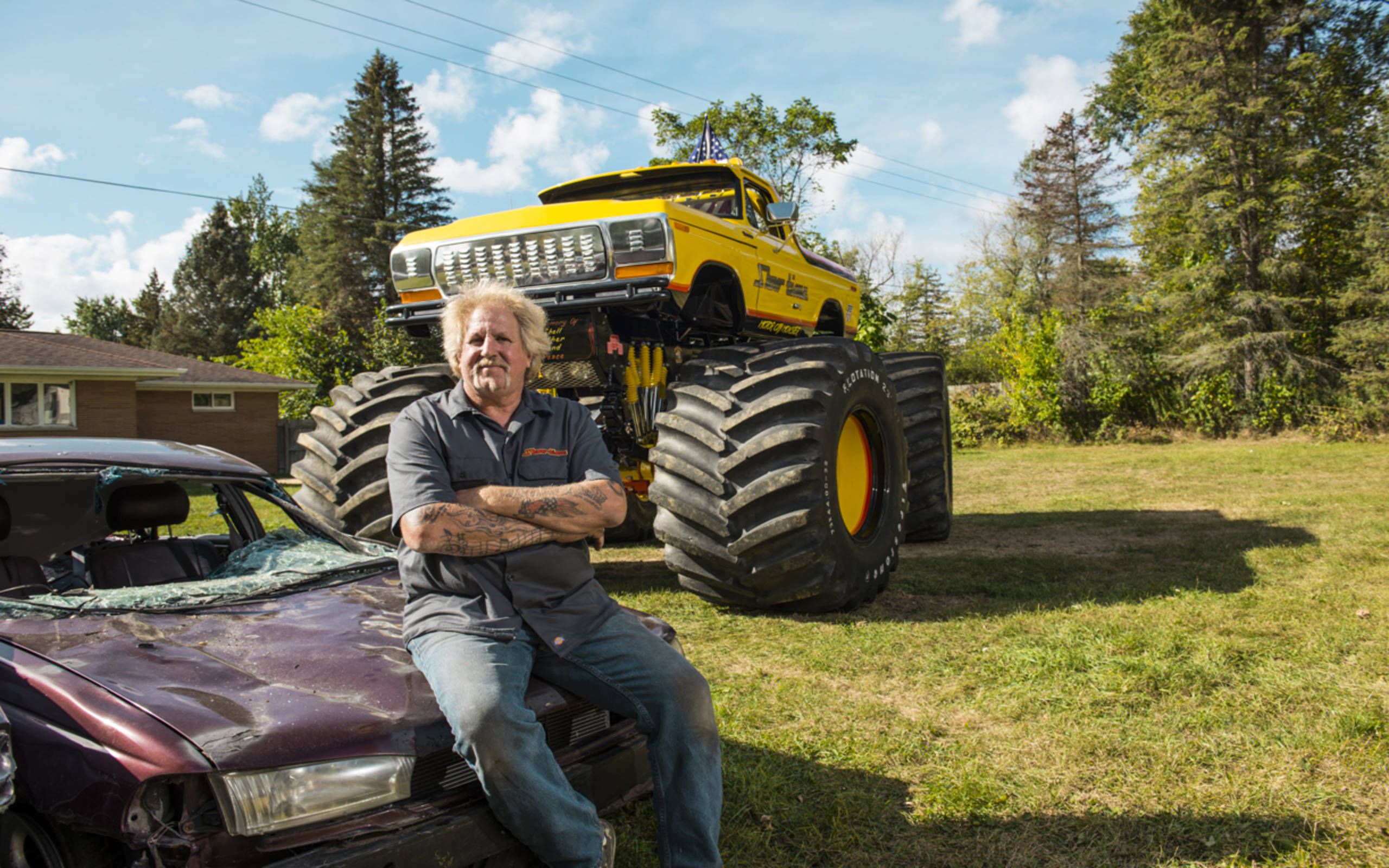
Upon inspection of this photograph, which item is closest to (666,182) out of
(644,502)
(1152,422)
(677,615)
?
(644,502)

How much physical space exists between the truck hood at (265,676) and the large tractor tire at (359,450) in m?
2.67

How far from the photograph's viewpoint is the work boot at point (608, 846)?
2264 mm

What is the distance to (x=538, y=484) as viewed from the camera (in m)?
2.93

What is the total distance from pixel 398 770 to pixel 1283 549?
7160 mm

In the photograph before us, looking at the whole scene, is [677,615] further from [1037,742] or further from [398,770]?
[398,770]

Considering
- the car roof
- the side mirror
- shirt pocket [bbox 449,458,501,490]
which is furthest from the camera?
the side mirror

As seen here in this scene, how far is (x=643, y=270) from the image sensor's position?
5.39m

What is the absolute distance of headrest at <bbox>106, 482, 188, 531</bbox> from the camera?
3.36 meters

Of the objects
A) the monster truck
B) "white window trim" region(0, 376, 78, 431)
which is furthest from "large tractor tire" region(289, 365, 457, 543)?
"white window trim" region(0, 376, 78, 431)

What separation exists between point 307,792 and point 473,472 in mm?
1133

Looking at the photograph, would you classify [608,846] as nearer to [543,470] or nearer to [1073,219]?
[543,470]

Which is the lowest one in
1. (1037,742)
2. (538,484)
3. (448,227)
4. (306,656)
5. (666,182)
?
(1037,742)

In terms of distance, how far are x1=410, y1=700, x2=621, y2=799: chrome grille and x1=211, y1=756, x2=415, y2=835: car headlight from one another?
0.06 metres

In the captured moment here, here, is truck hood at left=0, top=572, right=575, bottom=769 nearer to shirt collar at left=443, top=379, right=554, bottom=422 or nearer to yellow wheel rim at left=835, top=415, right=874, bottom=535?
shirt collar at left=443, top=379, right=554, bottom=422
